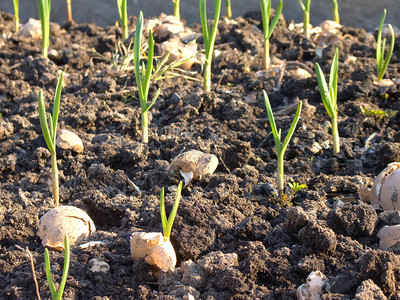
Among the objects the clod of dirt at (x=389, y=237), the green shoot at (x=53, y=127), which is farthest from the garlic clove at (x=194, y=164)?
the clod of dirt at (x=389, y=237)

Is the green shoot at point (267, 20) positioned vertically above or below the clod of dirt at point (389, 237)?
above

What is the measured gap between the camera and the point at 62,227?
1455 mm

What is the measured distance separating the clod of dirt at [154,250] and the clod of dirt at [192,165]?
1.64ft

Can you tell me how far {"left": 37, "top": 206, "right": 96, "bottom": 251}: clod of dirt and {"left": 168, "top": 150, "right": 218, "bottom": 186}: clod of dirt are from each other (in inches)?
15.4

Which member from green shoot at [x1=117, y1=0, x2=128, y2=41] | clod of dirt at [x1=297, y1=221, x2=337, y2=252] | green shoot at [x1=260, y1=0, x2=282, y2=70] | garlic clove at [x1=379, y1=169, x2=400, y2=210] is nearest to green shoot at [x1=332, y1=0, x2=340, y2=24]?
green shoot at [x1=260, y1=0, x2=282, y2=70]

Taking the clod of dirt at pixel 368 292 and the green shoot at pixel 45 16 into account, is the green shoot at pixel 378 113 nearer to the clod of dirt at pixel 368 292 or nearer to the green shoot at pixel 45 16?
the clod of dirt at pixel 368 292

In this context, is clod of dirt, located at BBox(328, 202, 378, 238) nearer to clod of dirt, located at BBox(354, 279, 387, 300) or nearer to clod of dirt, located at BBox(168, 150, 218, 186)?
clod of dirt, located at BBox(354, 279, 387, 300)

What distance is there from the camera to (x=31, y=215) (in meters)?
1.62

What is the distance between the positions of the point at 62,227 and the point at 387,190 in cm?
90

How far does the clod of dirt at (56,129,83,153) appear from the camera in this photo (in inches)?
77.6

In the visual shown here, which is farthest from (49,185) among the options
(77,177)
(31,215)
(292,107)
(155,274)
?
(292,107)

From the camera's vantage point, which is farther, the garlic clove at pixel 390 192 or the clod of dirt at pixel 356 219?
the garlic clove at pixel 390 192

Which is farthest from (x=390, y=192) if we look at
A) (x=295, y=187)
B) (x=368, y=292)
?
(x=368, y=292)

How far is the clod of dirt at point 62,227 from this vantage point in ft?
4.74
